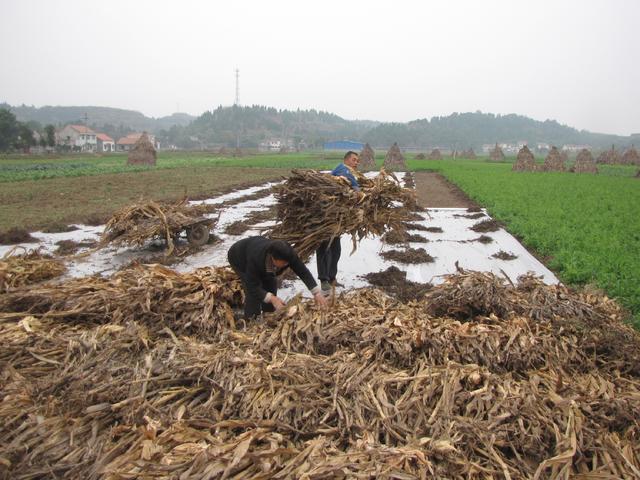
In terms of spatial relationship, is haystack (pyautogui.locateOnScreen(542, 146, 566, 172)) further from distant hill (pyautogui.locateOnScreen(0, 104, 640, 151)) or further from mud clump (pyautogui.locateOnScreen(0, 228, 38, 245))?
distant hill (pyautogui.locateOnScreen(0, 104, 640, 151))

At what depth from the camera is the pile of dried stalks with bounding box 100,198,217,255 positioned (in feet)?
26.6

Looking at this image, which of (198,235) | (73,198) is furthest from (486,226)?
(73,198)

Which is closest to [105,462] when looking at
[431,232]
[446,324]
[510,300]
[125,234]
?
[446,324]

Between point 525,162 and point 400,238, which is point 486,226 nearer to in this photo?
point 400,238

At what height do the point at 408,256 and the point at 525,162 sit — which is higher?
the point at 525,162

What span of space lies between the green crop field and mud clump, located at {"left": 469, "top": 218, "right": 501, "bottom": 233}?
0.36 metres

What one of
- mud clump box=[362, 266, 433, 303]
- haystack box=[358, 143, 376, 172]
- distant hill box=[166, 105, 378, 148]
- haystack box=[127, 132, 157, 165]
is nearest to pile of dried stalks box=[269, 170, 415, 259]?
mud clump box=[362, 266, 433, 303]

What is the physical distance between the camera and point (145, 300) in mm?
4605

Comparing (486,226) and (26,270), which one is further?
(486,226)

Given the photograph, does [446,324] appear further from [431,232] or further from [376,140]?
[376,140]

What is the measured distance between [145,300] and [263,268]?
134 centimetres

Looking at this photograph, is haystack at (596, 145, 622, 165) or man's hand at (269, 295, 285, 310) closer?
man's hand at (269, 295, 285, 310)

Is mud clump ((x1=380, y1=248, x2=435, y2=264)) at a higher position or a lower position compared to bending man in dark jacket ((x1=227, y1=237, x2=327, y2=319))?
lower

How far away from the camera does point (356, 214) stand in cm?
609
